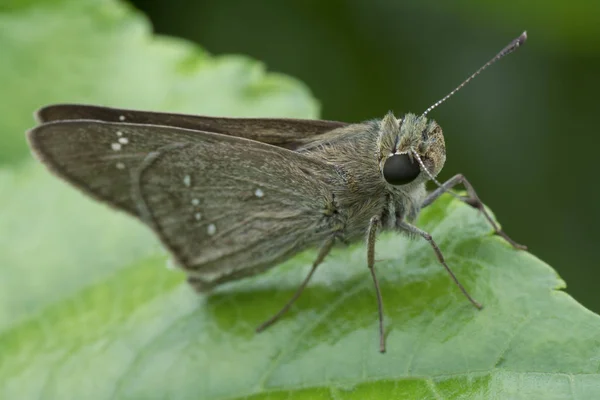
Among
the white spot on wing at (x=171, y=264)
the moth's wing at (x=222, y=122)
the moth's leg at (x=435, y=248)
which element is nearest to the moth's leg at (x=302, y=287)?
the moth's leg at (x=435, y=248)

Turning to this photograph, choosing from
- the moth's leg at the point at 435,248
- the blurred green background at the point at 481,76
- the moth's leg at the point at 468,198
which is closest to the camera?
the moth's leg at the point at 435,248

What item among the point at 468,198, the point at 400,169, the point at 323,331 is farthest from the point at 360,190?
the point at 323,331

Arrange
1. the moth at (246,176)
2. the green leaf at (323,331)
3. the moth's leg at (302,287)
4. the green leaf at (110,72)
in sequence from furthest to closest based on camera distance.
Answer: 1. the green leaf at (110,72)
2. the moth at (246,176)
3. the moth's leg at (302,287)
4. the green leaf at (323,331)

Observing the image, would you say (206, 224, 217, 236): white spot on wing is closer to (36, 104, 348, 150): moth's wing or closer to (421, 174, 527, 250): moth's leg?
(36, 104, 348, 150): moth's wing

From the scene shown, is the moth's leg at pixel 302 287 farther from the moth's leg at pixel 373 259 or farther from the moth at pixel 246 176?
the moth's leg at pixel 373 259

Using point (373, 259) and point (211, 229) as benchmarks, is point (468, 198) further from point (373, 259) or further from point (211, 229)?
point (211, 229)

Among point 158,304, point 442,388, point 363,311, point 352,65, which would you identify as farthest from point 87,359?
point 352,65

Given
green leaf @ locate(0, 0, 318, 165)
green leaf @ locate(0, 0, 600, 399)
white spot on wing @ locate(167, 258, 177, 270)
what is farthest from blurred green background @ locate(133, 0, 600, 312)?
white spot on wing @ locate(167, 258, 177, 270)
